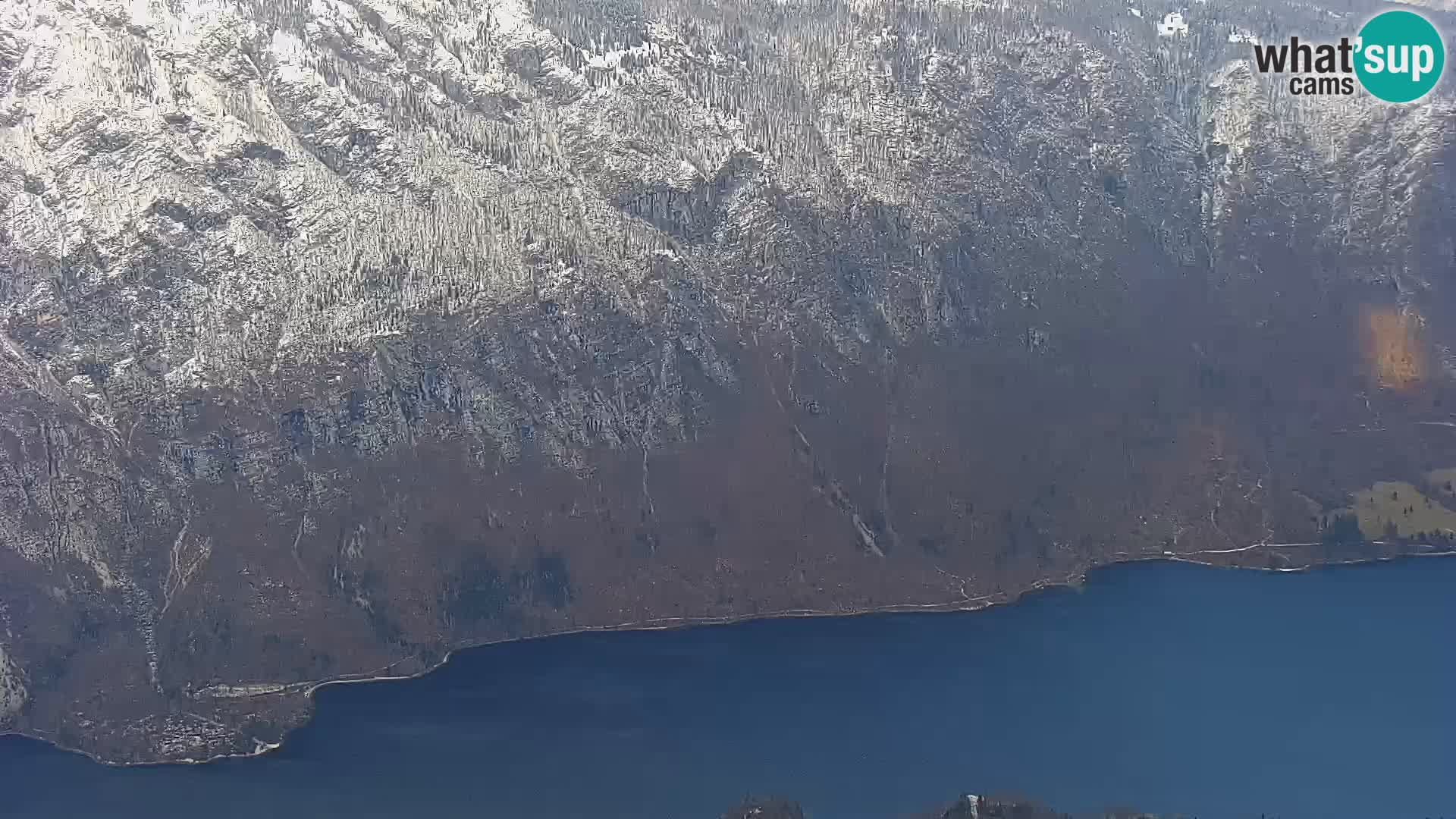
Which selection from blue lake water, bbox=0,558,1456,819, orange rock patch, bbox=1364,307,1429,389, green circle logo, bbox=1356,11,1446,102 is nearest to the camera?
blue lake water, bbox=0,558,1456,819

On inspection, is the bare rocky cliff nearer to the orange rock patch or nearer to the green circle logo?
the orange rock patch

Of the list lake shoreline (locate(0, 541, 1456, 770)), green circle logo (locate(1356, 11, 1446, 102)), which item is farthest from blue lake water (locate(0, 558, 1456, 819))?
green circle logo (locate(1356, 11, 1446, 102))

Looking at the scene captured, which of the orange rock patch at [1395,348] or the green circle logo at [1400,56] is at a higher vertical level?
the green circle logo at [1400,56]

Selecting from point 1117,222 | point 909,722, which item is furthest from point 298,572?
point 1117,222

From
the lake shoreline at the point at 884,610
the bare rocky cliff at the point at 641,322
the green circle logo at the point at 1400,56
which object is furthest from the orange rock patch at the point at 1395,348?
the green circle logo at the point at 1400,56

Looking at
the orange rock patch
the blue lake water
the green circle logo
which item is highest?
the green circle logo

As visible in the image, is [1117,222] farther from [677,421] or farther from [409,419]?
[409,419]

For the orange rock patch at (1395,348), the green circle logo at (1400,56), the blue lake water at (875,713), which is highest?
the green circle logo at (1400,56)

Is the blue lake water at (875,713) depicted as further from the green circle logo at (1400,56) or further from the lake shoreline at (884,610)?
the green circle logo at (1400,56)
